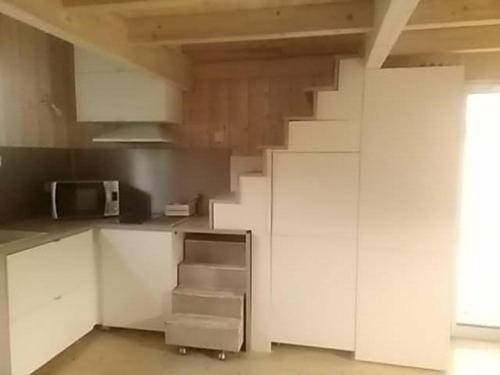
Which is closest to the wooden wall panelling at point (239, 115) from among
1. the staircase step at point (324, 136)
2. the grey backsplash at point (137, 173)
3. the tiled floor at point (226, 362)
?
the grey backsplash at point (137, 173)

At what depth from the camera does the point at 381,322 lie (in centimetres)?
286

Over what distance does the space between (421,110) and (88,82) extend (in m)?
2.50

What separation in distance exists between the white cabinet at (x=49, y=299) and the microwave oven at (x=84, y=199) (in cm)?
32

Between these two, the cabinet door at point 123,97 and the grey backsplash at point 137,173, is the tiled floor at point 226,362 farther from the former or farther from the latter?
the cabinet door at point 123,97

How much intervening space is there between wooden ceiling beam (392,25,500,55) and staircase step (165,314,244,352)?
220cm

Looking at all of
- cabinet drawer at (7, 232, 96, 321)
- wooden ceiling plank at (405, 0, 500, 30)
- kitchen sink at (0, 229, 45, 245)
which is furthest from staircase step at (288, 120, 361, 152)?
kitchen sink at (0, 229, 45, 245)

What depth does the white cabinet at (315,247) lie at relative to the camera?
2846mm

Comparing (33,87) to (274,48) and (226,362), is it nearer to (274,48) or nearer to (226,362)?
(274,48)

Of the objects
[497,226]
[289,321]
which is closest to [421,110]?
[497,226]

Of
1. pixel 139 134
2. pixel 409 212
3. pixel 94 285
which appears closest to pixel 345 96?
pixel 409 212

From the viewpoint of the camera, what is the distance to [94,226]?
124 inches

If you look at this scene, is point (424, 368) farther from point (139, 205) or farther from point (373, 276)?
point (139, 205)

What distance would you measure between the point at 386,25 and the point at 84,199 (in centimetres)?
260

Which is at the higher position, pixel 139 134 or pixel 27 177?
pixel 139 134
